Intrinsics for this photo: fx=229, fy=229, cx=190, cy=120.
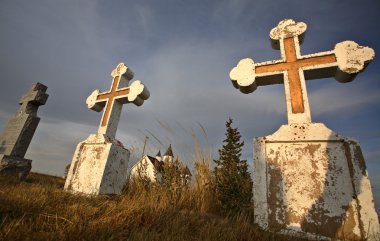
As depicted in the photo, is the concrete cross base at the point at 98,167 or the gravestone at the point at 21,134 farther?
the gravestone at the point at 21,134

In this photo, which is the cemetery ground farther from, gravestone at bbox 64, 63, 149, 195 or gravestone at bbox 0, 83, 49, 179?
gravestone at bbox 0, 83, 49, 179

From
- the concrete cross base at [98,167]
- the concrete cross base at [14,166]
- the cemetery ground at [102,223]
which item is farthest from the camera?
the concrete cross base at [14,166]

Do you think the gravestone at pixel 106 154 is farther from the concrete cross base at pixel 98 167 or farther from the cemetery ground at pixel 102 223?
the cemetery ground at pixel 102 223

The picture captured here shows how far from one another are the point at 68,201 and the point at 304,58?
3.80 meters

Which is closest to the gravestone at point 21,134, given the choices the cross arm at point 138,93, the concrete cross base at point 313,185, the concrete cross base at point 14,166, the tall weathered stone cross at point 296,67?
the concrete cross base at point 14,166

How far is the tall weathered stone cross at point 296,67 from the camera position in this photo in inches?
126

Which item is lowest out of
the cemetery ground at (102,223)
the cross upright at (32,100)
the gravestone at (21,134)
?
the cemetery ground at (102,223)

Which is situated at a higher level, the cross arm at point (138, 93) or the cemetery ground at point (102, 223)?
the cross arm at point (138, 93)

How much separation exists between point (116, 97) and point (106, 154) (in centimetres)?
149

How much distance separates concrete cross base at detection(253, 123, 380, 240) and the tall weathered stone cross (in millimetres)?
380

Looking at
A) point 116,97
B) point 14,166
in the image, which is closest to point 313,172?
point 116,97

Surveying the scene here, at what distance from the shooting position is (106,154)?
4.22 metres

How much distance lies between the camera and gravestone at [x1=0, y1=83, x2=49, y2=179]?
6.08m

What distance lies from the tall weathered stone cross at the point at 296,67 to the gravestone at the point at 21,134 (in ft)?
20.0
